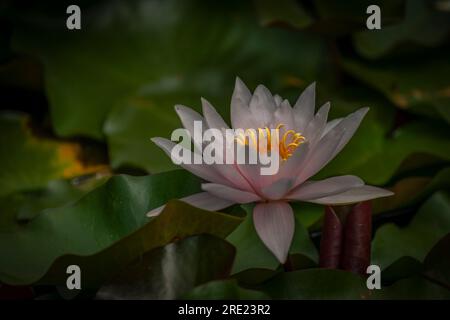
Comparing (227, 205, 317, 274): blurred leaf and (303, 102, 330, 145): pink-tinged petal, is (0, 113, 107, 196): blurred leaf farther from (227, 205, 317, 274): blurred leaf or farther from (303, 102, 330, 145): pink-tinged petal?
(303, 102, 330, 145): pink-tinged petal

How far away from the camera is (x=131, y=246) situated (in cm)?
72

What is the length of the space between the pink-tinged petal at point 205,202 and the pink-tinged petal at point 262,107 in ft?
0.33

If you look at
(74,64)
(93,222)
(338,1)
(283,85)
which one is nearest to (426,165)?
(283,85)

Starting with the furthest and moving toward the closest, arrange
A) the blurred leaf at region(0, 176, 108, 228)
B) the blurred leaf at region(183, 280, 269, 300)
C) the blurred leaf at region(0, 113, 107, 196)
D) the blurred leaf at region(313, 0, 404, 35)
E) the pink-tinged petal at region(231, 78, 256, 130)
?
the blurred leaf at region(313, 0, 404, 35), the blurred leaf at region(0, 113, 107, 196), the blurred leaf at region(0, 176, 108, 228), the pink-tinged petal at region(231, 78, 256, 130), the blurred leaf at region(183, 280, 269, 300)

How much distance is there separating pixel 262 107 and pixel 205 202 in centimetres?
13

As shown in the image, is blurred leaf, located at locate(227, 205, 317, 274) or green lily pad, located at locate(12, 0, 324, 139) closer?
blurred leaf, located at locate(227, 205, 317, 274)

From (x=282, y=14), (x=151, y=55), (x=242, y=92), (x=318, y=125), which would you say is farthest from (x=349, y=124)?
(x=151, y=55)

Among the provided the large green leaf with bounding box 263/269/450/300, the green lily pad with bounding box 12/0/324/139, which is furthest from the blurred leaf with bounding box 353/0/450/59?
the large green leaf with bounding box 263/269/450/300

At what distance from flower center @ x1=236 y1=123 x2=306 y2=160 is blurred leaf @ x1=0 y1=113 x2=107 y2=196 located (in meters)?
0.52

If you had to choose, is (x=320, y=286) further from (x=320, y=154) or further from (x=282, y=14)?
(x=282, y=14)

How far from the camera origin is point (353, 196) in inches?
28.9

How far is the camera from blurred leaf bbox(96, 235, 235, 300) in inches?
27.7
